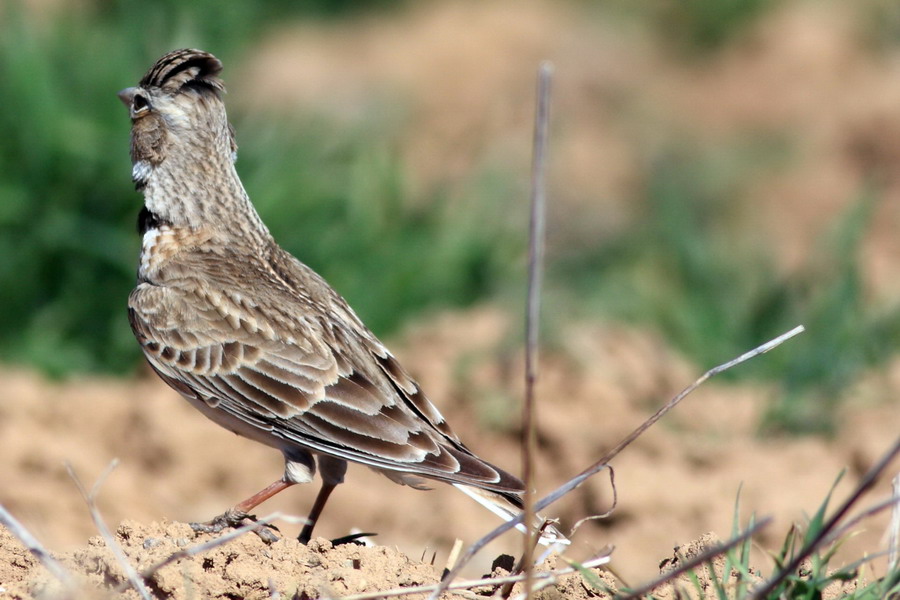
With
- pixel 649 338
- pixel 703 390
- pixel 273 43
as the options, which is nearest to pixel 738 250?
pixel 649 338

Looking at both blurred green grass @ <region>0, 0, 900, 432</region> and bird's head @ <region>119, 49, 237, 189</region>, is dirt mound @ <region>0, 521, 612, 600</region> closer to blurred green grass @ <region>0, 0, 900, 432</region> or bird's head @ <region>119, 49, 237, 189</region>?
bird's head @ <region>119, 49, 237, 189</region>

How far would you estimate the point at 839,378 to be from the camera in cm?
704

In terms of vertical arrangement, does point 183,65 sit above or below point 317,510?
above

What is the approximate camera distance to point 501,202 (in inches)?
380

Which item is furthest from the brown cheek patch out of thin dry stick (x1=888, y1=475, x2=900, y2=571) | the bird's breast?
thin dry stick (x1=888, y1=475, x2=900, y2=571)

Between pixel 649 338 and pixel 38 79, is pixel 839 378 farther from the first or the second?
pixel 38 79

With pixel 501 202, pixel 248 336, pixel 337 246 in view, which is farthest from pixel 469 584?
pixel 501 202

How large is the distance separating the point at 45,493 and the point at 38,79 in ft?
8.62

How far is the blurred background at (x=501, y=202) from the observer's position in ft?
24.5

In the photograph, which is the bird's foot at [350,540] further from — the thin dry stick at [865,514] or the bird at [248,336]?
the thin dry stick at [865,514]

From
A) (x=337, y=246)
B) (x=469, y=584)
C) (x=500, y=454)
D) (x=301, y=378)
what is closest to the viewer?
(x=469, y=584)

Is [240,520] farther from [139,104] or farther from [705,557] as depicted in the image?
[705,557]

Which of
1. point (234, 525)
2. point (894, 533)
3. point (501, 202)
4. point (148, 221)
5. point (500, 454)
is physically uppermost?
point (501, 202)

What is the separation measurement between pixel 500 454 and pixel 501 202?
9.54 ft
